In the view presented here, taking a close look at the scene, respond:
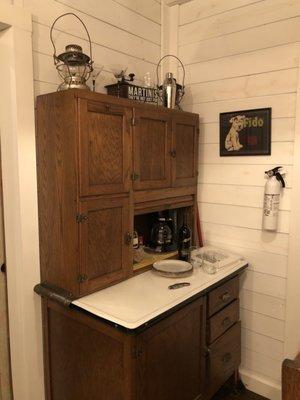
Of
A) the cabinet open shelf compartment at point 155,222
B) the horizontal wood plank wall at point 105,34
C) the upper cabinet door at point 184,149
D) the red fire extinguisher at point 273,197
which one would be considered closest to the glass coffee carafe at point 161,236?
the cabinet open shelf compartment at point 155,222

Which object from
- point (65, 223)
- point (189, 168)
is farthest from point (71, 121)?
point (189, 168)

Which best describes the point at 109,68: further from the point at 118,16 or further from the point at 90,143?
the point at 90,143

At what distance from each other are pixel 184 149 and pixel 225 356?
4.20ft

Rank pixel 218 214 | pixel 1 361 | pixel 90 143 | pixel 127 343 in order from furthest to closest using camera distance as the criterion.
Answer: pixel 218 214
pixel 1 361
pixel 90 143
pixel 127 343

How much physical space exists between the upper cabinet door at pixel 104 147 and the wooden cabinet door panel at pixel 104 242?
0.25 ft

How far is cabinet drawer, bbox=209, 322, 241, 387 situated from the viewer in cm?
193

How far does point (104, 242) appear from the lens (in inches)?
65.1

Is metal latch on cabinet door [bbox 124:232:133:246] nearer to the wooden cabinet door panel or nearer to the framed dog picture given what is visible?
the wooden cabinet door panel

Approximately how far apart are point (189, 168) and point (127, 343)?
119cm

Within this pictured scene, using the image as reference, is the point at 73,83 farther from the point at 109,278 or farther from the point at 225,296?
the point at 225,296

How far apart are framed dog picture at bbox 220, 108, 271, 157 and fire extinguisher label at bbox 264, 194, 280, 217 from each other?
271 mm

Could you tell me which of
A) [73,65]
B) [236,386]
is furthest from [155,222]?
[236,386]

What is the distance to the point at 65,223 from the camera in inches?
61.2

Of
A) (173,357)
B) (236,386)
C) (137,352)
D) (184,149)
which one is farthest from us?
(236,386)
